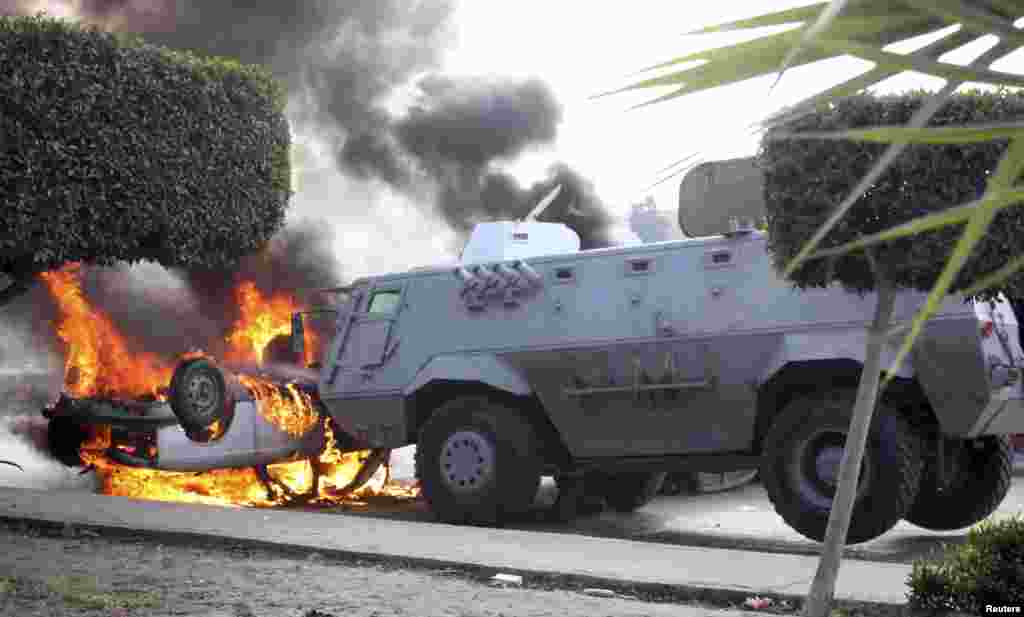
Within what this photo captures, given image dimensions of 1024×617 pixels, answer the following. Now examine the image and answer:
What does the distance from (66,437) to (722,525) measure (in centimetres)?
599

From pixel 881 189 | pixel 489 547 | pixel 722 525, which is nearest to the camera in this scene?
pixel 881 189

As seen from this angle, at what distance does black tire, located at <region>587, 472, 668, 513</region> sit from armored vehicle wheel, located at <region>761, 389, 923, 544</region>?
9.11ft

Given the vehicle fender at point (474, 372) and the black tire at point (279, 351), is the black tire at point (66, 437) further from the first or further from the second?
the vehicle fender at point (474, 372)

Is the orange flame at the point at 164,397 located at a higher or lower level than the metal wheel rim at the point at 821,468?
higher

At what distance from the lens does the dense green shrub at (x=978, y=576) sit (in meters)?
6.01

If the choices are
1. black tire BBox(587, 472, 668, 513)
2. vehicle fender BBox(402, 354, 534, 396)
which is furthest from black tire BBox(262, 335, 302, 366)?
black tire BBox(587, 472, 668, 513)

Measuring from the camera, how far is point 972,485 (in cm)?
1027

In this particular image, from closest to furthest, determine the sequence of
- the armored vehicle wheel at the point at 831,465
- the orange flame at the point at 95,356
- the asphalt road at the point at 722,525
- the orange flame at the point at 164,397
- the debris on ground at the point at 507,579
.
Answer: the debris on ground at the point at 507,579 < the armored vehicle wheel at the point at 831,465 < the asphalt road at the point at 722,525 < the orange flame at the point at 164,397 < the orange flame at the point at 95,356

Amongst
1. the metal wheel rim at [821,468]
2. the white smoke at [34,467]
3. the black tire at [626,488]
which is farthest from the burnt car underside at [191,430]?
the metal wheel rim at [821,468]

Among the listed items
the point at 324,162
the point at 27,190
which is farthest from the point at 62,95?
the point at 324,162

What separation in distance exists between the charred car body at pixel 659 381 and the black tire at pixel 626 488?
2cm

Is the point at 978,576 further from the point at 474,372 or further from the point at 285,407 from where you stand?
the point at 285,407
